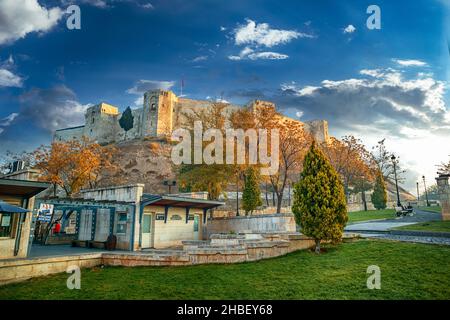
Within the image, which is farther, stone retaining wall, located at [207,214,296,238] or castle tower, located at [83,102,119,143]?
castle tower, located at [83,102,119,143]

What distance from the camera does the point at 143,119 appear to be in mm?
82250

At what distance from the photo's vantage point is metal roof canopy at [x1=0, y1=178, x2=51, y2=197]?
10778 mm

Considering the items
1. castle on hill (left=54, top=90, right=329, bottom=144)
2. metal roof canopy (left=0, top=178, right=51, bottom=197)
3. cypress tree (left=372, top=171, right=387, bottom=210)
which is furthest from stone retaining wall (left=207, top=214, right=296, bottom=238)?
castle on hill (left=54, top=90, right=329, bottom=144)

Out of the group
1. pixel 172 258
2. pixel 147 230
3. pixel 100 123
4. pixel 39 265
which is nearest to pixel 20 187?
pixel 39 265

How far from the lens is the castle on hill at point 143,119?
80.2 metres

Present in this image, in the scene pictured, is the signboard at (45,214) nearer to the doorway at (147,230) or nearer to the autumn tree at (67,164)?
the doorway at (147,230)

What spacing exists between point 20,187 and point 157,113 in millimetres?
71204

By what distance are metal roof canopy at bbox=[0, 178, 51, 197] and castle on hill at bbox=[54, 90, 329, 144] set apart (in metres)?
63.4

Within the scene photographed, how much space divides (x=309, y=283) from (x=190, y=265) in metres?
5.17

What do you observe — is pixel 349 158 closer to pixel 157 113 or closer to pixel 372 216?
pixel 372 216

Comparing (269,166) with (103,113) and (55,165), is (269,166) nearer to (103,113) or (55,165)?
(55,165)

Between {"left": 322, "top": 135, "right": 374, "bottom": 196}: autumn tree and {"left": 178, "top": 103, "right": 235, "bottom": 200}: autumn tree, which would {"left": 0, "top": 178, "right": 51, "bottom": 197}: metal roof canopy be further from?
{"left": 322, "top": 135, "right": 374, "bottom": 196}: autumn tree

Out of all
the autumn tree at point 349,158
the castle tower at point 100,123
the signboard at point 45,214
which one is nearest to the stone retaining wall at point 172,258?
the signboard at point 45,214

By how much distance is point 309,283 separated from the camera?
8914 mm
